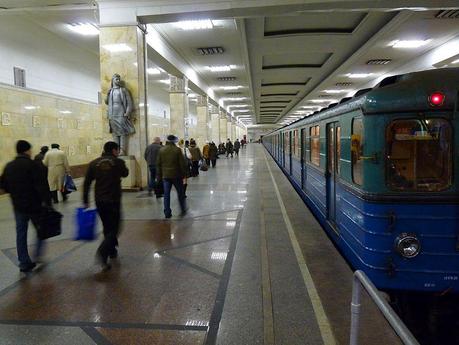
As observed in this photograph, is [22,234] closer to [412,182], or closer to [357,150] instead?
[357,150]

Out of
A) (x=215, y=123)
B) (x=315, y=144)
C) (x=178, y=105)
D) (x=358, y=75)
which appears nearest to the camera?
(x=315, y=144)

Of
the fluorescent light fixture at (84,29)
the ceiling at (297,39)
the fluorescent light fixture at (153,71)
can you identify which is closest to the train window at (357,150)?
the ceiling at (297,39)

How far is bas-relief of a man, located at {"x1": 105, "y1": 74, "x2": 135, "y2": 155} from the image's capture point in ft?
35.7

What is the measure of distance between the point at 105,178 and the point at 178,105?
14.6 meters

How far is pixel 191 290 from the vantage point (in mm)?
4246

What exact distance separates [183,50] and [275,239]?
1219 cm

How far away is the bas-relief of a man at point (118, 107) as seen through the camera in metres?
10.9

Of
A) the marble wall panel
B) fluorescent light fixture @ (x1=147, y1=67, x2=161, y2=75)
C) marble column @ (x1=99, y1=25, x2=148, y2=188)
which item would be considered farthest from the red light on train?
fluorescent light fixture @ (x1=147, y1=67, x2=161, y2=75)

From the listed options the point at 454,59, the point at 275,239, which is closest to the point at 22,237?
the point at 275,239

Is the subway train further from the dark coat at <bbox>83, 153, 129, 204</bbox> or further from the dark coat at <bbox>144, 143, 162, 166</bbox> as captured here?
the dark coat at <bbox>144, 143, 162, 166</bbox>

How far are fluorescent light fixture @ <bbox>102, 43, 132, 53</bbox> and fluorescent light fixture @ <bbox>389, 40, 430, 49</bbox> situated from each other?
1048cm

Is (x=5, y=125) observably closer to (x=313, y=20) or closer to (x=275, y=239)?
(x=275, y=239)

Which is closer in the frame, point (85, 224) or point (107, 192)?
point (107, 192)

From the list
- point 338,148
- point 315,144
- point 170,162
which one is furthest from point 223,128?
point 338,148
